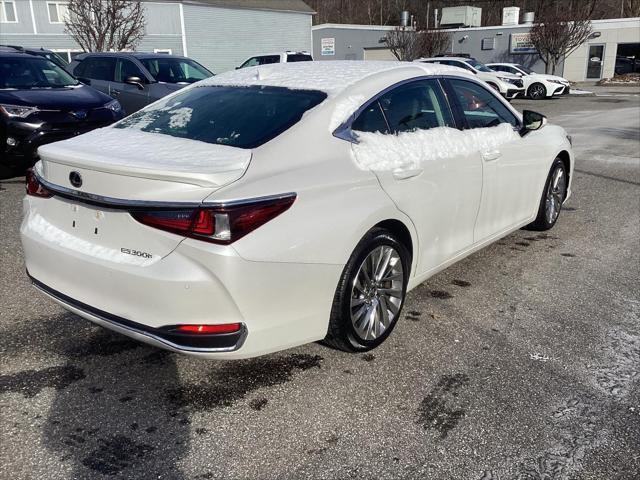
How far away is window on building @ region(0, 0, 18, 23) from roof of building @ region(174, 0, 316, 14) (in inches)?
326

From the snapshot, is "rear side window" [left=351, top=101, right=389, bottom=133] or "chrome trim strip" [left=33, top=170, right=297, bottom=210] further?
"rear side window" [left=351, top=101, right=389, bottom=133]

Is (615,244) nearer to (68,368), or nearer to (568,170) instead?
(568,170)

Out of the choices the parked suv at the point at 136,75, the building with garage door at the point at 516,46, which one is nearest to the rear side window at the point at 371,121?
the parked suv at the point at 136,75

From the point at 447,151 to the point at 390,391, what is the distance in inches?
64.8

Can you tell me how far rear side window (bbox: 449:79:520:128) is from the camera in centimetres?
429

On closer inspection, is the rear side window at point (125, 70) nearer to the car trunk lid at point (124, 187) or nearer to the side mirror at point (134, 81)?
the side mirror at point (134, 81)

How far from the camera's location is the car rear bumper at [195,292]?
2.62 m

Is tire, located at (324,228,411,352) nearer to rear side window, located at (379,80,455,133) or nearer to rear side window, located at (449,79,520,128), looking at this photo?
rear side window, located at (379,80,455,133)

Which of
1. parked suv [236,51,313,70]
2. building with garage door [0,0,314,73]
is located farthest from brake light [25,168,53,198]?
building with garage door [0,0,314,73]

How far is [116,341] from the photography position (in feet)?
11.8

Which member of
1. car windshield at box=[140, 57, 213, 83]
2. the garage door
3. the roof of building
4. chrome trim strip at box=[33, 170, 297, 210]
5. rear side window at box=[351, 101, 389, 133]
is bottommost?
chrome trim strip at box=[33, 170, 297, 210]

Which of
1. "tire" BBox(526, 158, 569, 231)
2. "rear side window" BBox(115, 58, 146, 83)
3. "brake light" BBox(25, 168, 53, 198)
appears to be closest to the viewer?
"brake light" BBox(25, 168, 53, 198)

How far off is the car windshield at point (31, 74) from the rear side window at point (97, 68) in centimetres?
216

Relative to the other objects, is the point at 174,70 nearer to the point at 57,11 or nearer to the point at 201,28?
the point at 57,11
